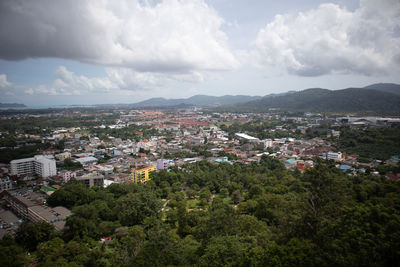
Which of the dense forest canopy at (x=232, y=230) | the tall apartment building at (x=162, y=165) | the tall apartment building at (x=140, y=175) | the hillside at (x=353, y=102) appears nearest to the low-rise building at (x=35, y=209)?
the dense forest canopy at (x=232, y=230)

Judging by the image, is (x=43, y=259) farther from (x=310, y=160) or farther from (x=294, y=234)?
(x=310, y=160)

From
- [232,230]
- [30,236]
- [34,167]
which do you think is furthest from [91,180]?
[232,230]

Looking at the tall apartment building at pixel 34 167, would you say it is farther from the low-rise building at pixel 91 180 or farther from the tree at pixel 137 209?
the tree at pixel 137 209

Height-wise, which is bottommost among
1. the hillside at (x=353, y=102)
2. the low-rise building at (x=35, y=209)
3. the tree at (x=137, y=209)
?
the low-rise building at (x=35, y=209)

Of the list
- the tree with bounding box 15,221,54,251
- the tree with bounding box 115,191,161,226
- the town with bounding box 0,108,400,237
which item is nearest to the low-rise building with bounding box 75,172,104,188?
the town with bounding box 0,108,400,237

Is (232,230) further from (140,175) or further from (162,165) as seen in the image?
(162,165)

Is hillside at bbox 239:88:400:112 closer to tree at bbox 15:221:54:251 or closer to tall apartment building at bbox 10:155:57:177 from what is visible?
tall apartment building at bbox 10:155:57:177

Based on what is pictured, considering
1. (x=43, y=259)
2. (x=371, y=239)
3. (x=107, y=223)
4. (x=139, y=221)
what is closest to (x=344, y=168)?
(x=371, y=239)

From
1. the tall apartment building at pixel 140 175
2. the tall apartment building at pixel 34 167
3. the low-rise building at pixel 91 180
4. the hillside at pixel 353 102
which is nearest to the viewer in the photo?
the low-rise building at pixel 91 180
